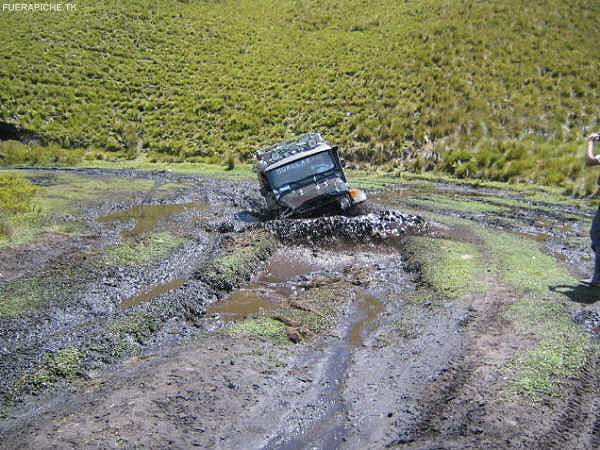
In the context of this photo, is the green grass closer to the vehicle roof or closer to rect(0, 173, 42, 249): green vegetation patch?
the vehicle roof

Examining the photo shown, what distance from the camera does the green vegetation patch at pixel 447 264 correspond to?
9.26 meters

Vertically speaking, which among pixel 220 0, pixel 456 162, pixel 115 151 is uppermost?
pixel 220 0

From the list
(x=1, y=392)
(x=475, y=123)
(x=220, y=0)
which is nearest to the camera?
→ (x=1, y=392)

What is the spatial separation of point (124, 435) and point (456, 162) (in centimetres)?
2002

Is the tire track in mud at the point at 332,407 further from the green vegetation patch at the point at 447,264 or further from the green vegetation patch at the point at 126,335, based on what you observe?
the green vegetation patch at the point at 126,335

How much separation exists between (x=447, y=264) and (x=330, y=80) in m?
29.5

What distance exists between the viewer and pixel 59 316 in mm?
8297

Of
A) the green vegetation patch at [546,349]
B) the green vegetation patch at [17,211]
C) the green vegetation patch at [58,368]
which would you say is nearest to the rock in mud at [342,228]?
the green vegetation patch at [546,349]

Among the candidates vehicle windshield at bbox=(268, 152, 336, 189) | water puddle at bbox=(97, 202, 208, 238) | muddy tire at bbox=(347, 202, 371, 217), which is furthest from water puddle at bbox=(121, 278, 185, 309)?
muddy tire at bbox=(347, 202, 371, 217)

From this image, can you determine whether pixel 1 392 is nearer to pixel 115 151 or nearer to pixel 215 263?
pixel 215 263

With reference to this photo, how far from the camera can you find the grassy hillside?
26.1m

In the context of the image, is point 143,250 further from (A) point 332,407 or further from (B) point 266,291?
(A) point 332,407

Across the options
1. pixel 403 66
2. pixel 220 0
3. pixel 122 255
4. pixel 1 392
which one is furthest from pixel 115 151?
pixel 220 0

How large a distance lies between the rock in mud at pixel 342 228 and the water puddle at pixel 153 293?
3108 mm
